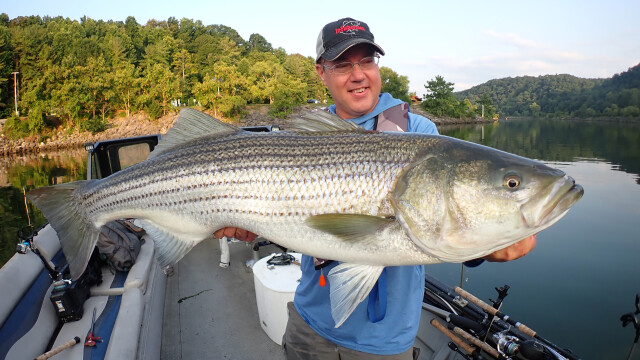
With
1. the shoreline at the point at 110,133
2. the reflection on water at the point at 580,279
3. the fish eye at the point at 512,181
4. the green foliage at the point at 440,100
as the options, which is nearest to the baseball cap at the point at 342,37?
the fish eye at the point at 512,181

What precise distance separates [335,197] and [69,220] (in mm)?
1948

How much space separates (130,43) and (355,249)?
91.1 m

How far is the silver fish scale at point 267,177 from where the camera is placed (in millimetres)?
1903

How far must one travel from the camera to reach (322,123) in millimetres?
2215

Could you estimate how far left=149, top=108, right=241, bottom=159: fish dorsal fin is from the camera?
2398mm

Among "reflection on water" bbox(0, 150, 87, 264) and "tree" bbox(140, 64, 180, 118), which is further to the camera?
"tree" bbox(140, 64, 180, 118)

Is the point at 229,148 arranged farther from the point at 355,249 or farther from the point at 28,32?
the point at 28,32

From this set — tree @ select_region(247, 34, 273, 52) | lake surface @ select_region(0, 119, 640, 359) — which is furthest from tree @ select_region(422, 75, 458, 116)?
lake surface @ select_region(0, 119, 640, 359)

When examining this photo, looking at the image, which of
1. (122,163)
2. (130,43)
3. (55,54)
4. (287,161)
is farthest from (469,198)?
(130,43)

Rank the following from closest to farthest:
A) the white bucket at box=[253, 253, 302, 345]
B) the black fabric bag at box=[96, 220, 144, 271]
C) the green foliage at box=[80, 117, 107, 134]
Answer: the white bucket at box=[253, 253, 302, 345] < the black fabric bag at box=[96, 220, 144, 271] < the green foliage at box=[80, 117, 107, 134]

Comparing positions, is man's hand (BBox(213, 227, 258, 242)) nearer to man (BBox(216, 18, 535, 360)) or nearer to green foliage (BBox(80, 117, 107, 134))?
man (BBox(216, 18, 535, 360))

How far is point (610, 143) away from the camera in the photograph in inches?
1848

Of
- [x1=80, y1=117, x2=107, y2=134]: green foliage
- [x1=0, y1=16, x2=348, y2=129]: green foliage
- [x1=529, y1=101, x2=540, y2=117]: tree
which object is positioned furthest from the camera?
[x1=529, y1=101, x2=540, y2=117]: tree

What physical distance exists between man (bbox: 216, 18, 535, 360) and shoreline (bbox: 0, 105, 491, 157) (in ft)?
122
